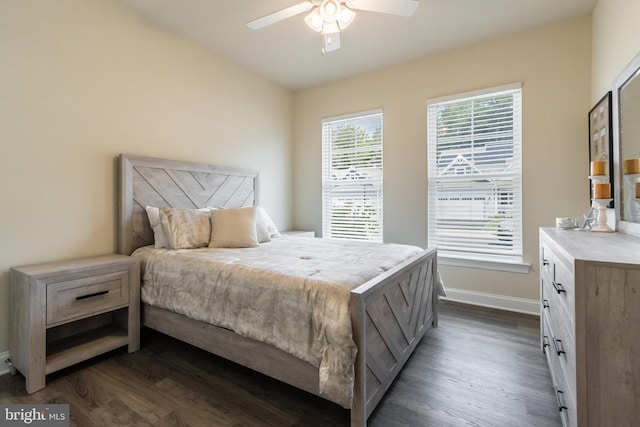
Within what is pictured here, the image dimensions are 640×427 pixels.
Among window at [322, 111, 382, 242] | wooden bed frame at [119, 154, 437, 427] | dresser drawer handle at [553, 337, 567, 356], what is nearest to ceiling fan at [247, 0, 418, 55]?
wooden bed frame at [119, 154, 437, 427]

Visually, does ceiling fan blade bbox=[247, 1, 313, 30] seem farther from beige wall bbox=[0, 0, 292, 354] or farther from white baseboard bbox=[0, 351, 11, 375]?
white baseboard bbox=[0, 351, 11, 375]

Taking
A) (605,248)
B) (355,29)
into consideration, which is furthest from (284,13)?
(605,248)

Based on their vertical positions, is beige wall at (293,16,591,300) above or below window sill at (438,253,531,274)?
above

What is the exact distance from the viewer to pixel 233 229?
2.73 m

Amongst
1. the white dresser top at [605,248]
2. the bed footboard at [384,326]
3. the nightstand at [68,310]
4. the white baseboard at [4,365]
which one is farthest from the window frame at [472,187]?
the white baseboard at [4,365]

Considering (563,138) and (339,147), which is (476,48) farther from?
(339,147)

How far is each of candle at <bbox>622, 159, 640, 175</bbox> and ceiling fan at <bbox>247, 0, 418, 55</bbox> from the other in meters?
1.62

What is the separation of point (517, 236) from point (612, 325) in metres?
2.25

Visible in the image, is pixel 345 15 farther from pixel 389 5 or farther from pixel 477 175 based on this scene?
pixel 477 175

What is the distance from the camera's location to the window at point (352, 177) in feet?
12.8

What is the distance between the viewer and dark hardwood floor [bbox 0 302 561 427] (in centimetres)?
155

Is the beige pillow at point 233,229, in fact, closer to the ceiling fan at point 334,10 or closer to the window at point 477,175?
the ceiling fan at point 334,10

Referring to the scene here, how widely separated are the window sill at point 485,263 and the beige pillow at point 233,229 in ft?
7.12

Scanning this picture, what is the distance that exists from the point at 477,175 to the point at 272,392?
290cm
